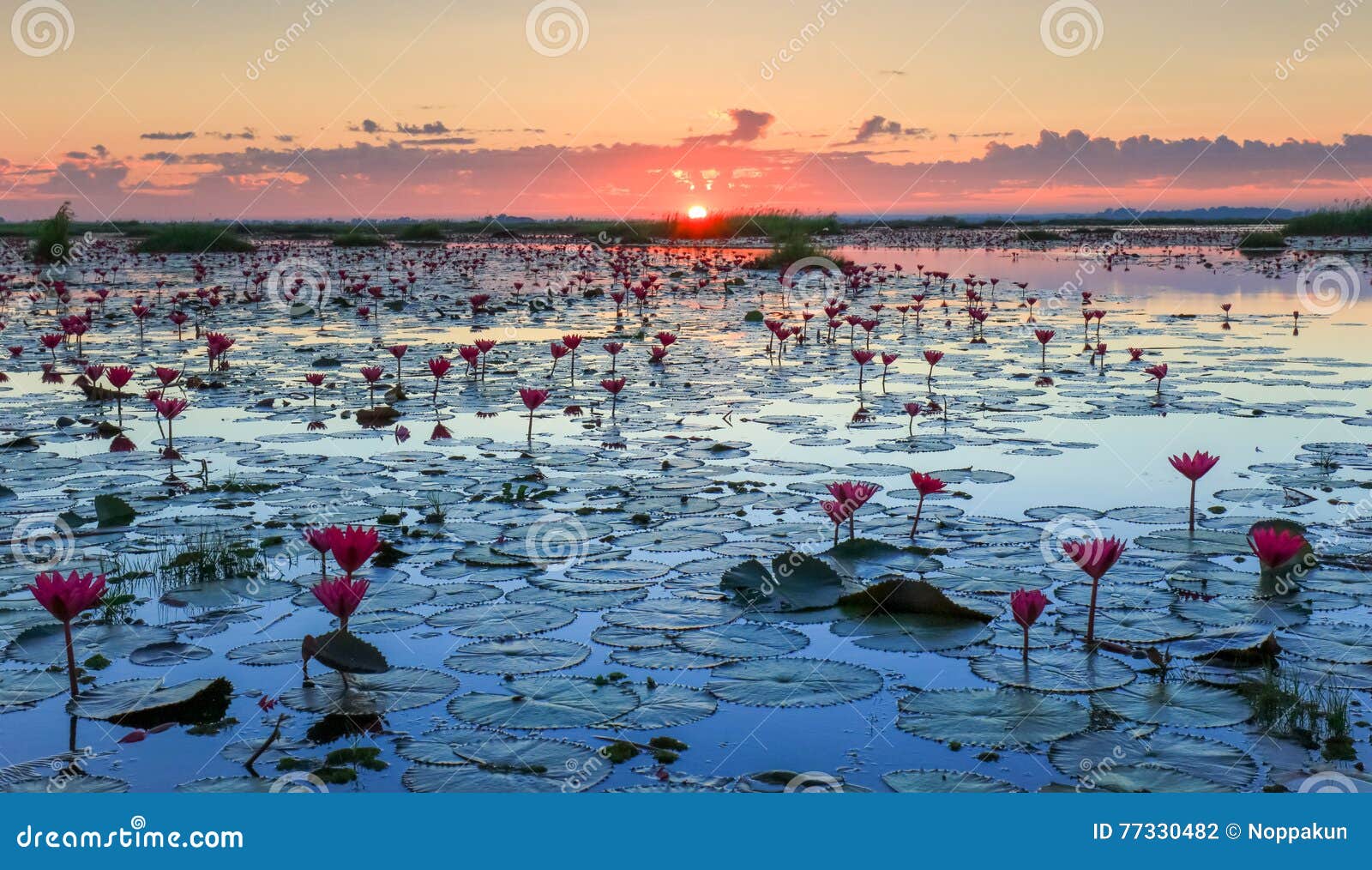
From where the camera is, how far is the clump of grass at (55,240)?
2956 centimetres

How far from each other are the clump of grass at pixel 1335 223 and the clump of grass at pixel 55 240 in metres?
46.7

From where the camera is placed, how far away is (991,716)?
3836 mm

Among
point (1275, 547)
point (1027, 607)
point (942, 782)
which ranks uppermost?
point (1275, 547)

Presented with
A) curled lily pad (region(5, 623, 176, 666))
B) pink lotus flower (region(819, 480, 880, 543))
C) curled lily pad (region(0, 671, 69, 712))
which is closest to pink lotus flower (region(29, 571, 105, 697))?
curled lily pad (region(0, 671, 69, 712))

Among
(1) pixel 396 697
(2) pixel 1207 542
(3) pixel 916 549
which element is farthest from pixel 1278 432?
(1) pixel 396 697

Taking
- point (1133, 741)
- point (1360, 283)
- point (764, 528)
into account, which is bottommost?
point (1133, 741)

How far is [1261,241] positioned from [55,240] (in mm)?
41656

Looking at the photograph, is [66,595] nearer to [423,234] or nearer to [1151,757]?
[1151,757]

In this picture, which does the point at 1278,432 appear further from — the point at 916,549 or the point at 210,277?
the point at 210,277

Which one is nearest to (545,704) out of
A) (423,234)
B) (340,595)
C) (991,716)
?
(340,595)

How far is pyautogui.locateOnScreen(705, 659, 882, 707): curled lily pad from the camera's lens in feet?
13.2

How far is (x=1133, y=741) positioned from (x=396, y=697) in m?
2.54

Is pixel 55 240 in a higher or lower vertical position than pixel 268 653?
higher

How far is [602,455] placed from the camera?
321 inches
